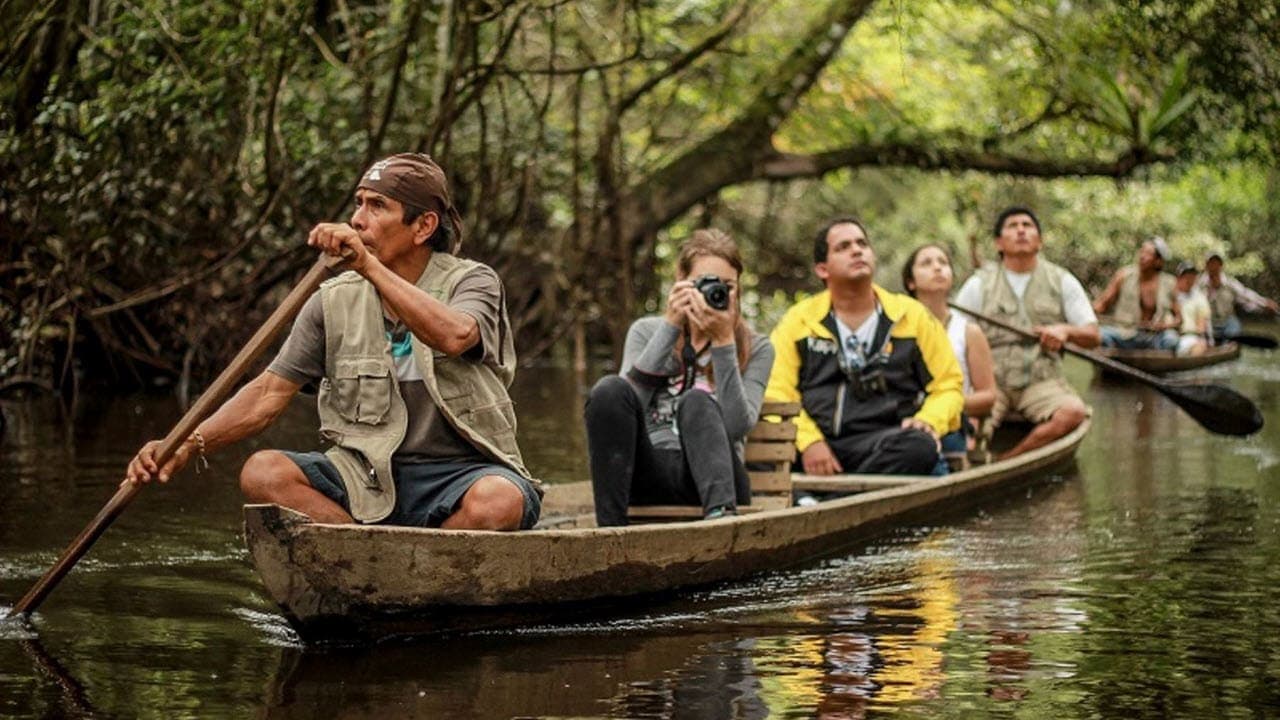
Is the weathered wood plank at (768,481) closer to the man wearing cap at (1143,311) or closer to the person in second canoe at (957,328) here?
the person in second canoe at (957,328)

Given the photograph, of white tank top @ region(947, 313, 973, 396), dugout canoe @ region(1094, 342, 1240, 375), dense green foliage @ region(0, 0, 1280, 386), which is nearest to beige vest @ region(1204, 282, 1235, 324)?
dugout canoe @ region(1094, 342, 1240, 375)

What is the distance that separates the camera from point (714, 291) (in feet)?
20.5

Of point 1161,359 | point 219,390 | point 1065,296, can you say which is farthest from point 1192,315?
point 219,390

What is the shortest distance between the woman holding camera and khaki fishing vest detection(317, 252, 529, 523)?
110cm

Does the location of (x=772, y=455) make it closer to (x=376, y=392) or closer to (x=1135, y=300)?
(x=376, y=392)

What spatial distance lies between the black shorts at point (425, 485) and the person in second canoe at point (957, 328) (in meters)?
4.05

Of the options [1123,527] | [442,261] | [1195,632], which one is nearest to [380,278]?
[442,261]

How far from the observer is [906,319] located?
7.75 metres

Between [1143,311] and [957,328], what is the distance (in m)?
9.80

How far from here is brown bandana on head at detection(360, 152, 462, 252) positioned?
496cm

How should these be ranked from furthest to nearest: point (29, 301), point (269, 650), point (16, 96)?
point (29, 301), point (16, 96), point (269, 650)

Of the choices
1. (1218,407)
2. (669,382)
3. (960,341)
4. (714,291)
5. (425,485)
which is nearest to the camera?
(425,485)

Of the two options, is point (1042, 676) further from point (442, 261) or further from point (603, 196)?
point (603, 196)

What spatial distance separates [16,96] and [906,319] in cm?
577
